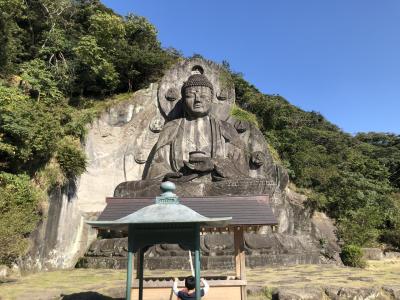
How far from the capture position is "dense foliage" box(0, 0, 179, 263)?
364 inches

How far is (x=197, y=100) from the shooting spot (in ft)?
43.4

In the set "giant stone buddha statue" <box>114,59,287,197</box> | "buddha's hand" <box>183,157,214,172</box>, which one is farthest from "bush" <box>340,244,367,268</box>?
"buddha's hand" <box>183,157,214,172</box>

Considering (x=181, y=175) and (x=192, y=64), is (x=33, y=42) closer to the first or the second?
(x=192, y=64)

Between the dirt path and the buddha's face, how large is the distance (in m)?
6.13

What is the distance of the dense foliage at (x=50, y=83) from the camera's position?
9.23m

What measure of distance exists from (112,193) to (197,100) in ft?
13.5

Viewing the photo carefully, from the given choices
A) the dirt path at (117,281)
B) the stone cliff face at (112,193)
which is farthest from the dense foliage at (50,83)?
the dirt path at (117,281)

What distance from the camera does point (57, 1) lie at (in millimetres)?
16828

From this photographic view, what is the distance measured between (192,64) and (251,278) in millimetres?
9843

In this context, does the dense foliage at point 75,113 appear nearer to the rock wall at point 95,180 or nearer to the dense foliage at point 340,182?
the dense foliage at point 340,182

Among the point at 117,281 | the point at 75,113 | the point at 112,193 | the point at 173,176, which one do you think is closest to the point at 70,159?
the point at 75,113

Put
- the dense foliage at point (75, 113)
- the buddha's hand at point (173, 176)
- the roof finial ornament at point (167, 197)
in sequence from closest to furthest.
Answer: the roof finial ornament at point (167, 197) < the dense foliage at point (75, 113) < the buddha's hand at point (173, 176)

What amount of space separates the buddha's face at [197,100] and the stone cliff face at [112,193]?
1.17 meters

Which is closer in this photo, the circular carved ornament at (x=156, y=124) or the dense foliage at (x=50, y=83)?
the dense foliage at (x=50, y=83)
